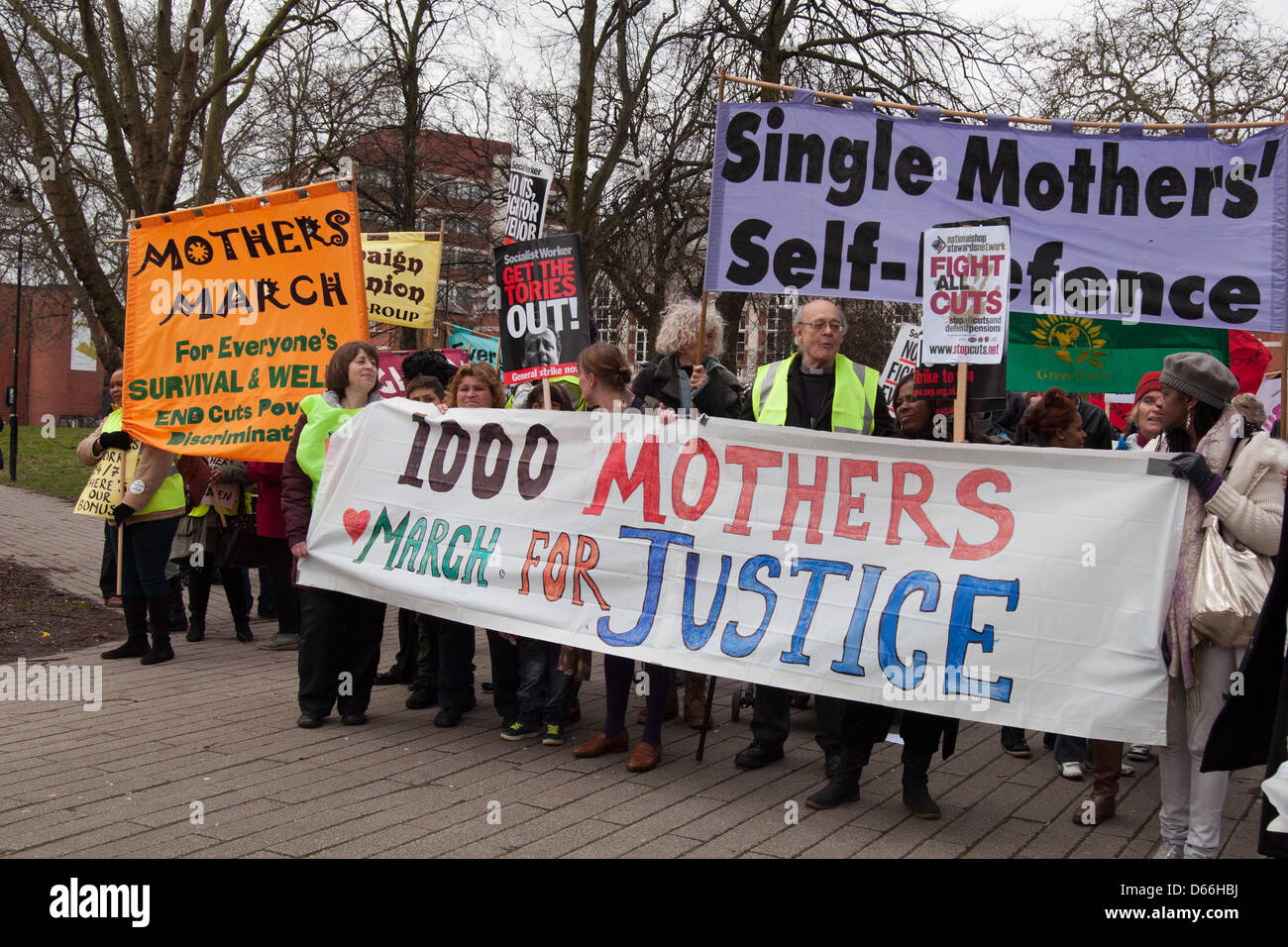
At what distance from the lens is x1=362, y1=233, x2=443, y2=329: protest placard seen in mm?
12305

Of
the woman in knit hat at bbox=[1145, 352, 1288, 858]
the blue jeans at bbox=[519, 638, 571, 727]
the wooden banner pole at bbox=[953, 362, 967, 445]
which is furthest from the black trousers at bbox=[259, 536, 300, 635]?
the woman in knit hat at bbox=[1145, 352, 1288, 858]

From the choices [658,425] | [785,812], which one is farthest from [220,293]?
[785,812]

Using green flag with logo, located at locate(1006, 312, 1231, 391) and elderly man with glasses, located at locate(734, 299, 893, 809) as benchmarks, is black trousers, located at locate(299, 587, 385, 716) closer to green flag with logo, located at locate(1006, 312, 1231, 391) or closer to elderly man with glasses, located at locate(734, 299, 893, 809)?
elderly man with glasses, located at locate(734, 299, 893, 809)

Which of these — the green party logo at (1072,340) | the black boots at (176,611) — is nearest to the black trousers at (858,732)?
the green party logo at (1072,340)

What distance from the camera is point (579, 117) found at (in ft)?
57.6

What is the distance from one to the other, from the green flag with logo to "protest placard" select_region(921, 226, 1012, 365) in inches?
111

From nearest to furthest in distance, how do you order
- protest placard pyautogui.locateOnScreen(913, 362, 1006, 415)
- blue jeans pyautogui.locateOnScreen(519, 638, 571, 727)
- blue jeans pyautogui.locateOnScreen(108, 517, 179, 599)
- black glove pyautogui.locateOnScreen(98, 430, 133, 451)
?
protest placard pyautogui.locateOnScreen(913, 362, 1006, 415) → blue jeans pyautogui.locateOnScreen(519, 638, 571, 727) → blue jeans pyautogui.locateOnScreen(108, 517, 179, 599) → black glove pyautogui.locateOnScreen(98, 430, 133, 451)

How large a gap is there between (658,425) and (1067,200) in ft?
8.60

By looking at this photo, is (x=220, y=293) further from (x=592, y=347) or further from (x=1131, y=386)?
(x=1131, y=386)

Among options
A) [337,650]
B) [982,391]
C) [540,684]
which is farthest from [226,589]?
[982,391]

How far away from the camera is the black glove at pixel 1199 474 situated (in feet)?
13.5

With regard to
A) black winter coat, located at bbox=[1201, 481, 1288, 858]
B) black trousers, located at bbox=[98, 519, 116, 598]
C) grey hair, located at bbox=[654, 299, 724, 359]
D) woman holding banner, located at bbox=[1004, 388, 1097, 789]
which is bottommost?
black trousers, located at bbox=[98, 519, 116, 598]

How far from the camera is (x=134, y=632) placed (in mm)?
7812

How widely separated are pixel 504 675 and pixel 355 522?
1.16 m
